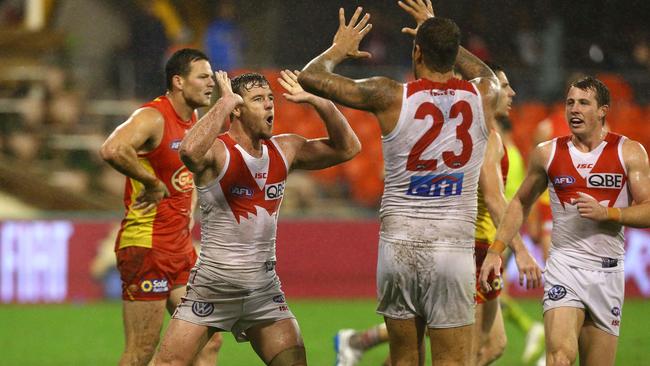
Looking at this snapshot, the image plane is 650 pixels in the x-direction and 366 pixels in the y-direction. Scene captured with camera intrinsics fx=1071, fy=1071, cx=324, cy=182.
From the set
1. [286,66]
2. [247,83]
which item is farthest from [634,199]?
[286,66]

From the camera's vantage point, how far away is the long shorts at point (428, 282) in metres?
6.27

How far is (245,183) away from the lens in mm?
6719

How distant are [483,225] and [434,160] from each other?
213 cm

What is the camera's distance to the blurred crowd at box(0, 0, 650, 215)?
16812mm

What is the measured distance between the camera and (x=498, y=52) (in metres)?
17.8

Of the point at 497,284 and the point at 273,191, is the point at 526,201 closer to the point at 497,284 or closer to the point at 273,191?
the point at 497,284

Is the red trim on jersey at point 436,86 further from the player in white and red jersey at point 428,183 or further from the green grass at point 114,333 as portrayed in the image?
the green grass at point 114,333

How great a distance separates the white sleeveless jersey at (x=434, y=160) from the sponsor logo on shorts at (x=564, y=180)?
980 millimetres

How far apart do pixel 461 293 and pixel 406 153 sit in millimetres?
892

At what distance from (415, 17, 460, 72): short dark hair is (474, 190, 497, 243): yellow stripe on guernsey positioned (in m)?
2.16

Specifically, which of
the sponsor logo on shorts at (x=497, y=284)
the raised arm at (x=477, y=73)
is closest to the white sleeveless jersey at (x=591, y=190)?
the raised arm at (x=477, y=73)

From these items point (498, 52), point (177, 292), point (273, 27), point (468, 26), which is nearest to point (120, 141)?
point (177, 292)

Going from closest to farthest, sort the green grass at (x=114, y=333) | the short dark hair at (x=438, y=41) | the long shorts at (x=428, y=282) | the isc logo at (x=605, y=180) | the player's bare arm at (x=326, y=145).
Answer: the short dark hair at (x=438, y=41)
the long shorts at (x=428, y=282)
the player's bare arm at (x=326, y=145)
the isc logo at (x=605, y=180)
the green grass at (x=114, y=333)

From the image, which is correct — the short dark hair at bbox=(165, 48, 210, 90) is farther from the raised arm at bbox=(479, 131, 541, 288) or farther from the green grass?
the green grass
